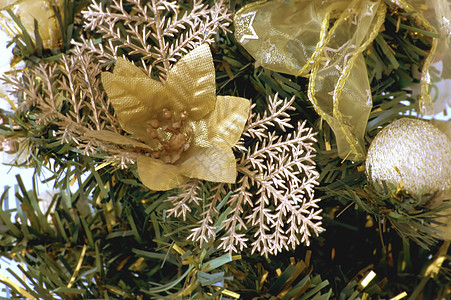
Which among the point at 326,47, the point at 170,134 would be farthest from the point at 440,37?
the point at 170,134

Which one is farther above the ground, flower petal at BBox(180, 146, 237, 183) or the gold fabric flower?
the gold fabric flower

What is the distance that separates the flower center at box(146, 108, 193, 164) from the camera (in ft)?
1.00

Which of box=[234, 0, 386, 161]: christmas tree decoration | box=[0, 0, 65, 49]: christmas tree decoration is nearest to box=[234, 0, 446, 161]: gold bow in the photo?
box=[234, 0, 386, 161]: christmas tree decoration

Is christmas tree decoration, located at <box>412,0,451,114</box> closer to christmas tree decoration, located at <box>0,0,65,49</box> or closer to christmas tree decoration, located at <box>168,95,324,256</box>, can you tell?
christmas tree decoration, located at <box>168,95,324,256</box>

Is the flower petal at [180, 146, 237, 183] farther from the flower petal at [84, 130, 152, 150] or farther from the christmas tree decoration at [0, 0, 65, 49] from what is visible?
the christmas tree decoration at [0, 0, 65, 49]

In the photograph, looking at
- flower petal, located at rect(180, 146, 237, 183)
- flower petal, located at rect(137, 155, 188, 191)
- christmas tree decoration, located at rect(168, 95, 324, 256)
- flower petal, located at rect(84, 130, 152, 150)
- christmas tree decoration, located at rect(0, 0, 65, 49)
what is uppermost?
christmas tree decoration, located at rect(0, 0, 65, 49)

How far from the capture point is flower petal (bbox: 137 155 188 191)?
27cm

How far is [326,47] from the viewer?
0.31 meters

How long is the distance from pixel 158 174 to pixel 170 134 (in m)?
0.04

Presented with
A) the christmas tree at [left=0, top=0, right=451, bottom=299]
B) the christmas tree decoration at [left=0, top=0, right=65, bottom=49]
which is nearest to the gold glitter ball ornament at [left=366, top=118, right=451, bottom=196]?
the christmas tree at [left=0, top=0, right=451, bottom=299]

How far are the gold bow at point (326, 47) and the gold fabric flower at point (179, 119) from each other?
36mm

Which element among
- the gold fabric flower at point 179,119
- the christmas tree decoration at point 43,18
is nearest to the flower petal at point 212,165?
the gold fabric flower at point 179,119

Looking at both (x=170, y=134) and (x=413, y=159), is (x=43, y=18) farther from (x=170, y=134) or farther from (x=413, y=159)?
(x=413, y=159)

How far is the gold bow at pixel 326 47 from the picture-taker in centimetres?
30
